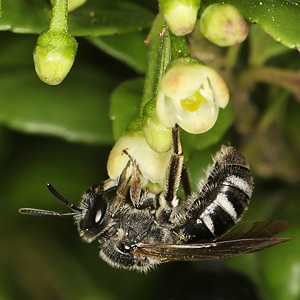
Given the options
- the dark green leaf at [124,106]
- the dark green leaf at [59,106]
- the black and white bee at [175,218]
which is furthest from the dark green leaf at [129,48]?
the black and white bee at [175,218]

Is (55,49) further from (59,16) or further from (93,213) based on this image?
(93,213)

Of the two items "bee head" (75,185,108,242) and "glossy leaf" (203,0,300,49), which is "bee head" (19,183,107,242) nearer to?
"bee head" (75,185,108,242)

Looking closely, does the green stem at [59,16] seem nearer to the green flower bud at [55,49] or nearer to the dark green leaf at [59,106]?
the green flower bud at [55,49]

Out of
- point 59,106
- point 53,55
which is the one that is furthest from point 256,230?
point 59,106

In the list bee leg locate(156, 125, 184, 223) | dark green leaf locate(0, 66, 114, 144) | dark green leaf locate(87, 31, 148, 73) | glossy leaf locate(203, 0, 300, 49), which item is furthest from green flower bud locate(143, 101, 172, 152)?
dark green leaf locate(0, 66, 114, 144)

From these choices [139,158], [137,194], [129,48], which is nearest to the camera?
[139,158]

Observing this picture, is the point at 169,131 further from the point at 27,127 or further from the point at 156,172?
the point at 27,127

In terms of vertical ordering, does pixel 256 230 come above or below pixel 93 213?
above
